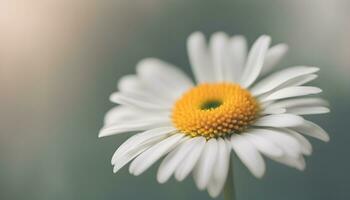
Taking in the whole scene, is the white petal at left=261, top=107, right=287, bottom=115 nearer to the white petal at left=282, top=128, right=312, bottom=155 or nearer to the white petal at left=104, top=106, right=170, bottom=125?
the white petal at left=282, top=128, right=312, bottom=155

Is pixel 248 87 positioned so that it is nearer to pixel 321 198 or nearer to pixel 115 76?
pixel 321 198

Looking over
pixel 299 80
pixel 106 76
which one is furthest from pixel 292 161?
pixel 106 76

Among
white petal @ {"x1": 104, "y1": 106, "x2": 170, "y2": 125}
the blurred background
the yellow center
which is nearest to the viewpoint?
the yellow center

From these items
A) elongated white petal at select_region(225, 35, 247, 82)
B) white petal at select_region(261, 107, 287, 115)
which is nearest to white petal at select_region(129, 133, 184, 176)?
white petal at select_region(261, 107, 287, 115)

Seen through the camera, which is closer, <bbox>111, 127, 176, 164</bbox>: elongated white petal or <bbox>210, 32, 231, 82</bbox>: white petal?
<bbox>111, 127, 176, 164</bbox>: elongated white petal

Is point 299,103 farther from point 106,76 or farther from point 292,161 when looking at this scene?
point 106,76

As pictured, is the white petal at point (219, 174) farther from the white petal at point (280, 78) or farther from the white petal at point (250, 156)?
the white petal at point (280, 78)

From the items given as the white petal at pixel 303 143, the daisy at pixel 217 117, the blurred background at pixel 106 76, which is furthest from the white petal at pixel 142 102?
the blurred background at pixel 106 76
